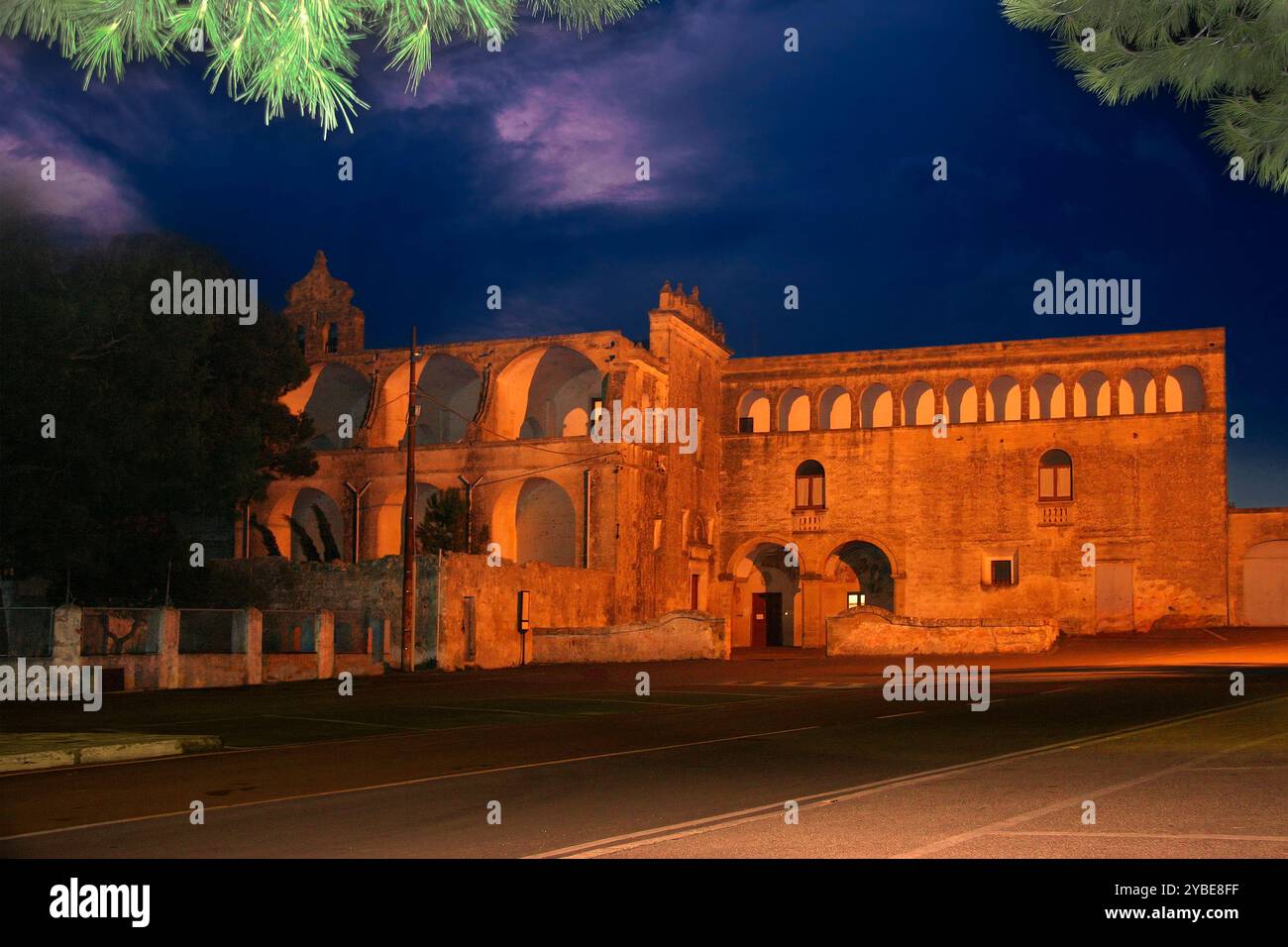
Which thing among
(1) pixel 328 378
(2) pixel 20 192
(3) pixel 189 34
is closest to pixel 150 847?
(3) pixel 189 34

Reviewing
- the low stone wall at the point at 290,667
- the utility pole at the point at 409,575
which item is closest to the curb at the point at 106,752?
the low stone wall at the point at 290,667

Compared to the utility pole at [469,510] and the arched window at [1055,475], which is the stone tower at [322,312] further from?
the arched window at [1055,475]

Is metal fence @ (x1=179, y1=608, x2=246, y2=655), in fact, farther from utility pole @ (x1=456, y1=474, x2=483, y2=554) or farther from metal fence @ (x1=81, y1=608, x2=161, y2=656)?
utility pole @ (x1=456, y1=474, x2=483, y2=554)

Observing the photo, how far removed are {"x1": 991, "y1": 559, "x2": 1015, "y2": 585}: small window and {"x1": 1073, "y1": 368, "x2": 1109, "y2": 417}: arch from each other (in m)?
5.95

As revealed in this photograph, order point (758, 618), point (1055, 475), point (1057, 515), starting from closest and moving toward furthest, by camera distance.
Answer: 1. point (1057, 515)
2. point (1055, 475)
3. point (758, 618)

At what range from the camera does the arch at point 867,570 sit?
50266 mm

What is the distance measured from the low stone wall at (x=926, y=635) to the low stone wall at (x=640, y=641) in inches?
146

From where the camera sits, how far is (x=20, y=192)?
2488 centimetres

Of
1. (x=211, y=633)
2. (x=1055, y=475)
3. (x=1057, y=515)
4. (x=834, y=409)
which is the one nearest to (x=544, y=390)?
(x=834, y=409)

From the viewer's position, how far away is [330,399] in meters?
49.7

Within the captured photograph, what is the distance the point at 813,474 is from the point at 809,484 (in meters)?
0.46

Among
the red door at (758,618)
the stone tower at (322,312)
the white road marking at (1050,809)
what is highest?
the stone tower at (322,312)

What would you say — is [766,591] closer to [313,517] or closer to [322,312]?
[313,517]

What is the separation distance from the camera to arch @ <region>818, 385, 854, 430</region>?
165 feet
